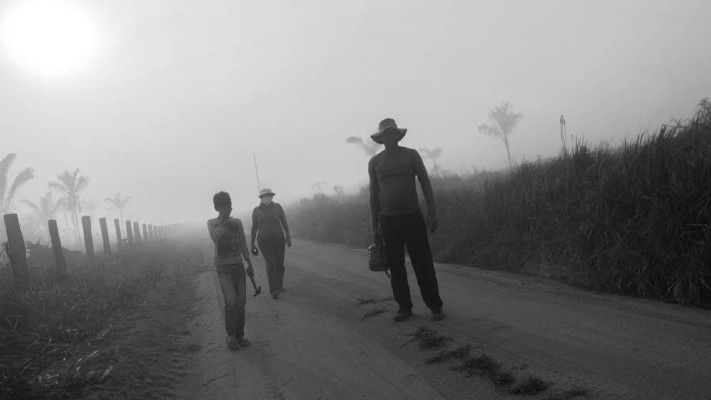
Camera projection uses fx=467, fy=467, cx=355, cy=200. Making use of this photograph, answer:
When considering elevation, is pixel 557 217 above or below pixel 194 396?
above

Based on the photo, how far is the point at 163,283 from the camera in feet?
34.3

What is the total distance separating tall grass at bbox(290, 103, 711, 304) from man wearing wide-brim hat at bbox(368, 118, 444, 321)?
7.45ft

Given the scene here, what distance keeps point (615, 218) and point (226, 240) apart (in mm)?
4869

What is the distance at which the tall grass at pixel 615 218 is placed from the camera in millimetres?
4977

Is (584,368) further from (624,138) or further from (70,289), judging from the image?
(70,289)

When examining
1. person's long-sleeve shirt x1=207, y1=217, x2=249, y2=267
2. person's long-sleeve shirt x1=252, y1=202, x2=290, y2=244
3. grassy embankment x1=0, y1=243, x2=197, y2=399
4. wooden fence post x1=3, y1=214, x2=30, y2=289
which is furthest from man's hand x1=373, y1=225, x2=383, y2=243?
wooden fence post x1=3, y1=214, x2=30, y2=289

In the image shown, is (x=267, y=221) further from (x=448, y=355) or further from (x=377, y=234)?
(x=448, y=355)

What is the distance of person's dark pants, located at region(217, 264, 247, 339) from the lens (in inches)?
210

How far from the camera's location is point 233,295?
545cm

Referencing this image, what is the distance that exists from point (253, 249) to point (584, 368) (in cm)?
576

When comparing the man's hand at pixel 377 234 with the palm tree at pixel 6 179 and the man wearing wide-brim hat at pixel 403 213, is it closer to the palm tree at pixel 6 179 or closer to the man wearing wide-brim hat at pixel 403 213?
the man wearing wide-brim hat at pixel 403 213

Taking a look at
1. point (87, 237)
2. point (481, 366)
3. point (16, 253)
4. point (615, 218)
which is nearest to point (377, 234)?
point (481, 366)

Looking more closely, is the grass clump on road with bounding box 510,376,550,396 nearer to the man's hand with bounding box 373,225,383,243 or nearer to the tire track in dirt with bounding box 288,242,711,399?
the tire track in dirt with bounding box 288,242,711,399

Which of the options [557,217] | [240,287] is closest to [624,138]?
[557,217]
